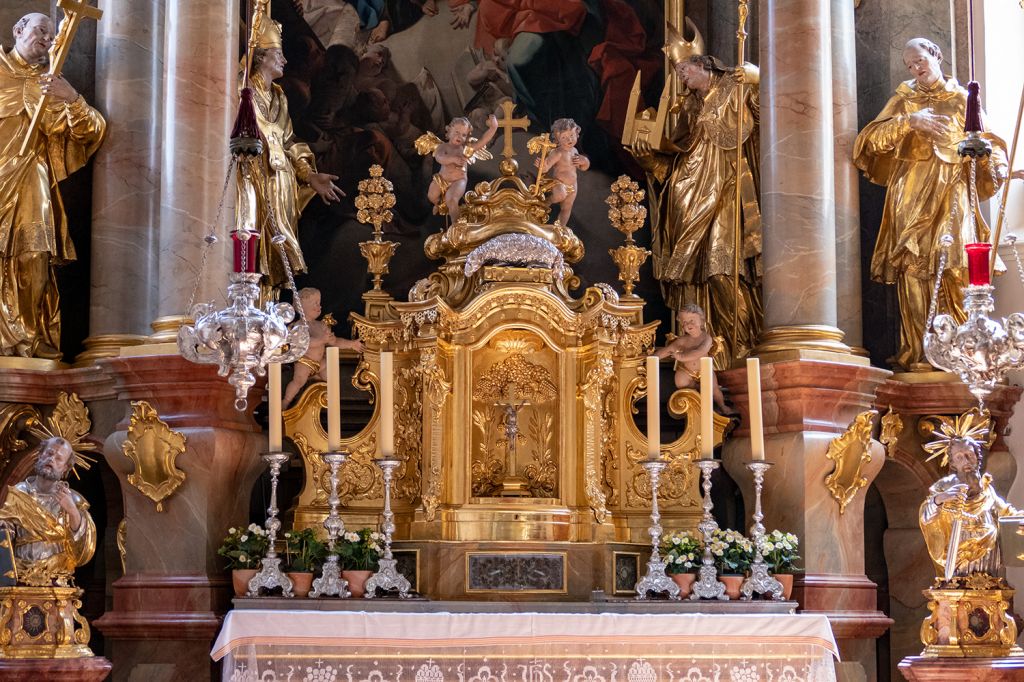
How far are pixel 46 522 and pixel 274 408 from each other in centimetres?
151

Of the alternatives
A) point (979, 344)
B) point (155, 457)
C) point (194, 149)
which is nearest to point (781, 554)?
point (979, 344)

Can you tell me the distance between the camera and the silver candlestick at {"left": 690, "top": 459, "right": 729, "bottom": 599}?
10445 mm

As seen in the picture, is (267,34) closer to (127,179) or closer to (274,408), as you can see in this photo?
(127,179)

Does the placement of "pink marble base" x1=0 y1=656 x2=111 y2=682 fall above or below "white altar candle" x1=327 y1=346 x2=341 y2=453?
below

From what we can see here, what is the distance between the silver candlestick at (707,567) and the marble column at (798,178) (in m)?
1.42

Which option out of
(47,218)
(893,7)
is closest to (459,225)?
(47,218)

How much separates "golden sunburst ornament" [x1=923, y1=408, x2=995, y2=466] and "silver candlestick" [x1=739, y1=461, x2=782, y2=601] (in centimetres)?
104

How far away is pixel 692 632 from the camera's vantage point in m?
9.91

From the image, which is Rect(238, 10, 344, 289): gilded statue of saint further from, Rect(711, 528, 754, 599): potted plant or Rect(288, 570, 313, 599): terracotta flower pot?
Rect(711, 528, 754, 599): potted plant

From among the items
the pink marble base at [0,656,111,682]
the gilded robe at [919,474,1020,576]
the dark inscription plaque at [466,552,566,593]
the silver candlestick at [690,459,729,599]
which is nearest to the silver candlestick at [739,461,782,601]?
the silver candlestick at [690,459,729,599]

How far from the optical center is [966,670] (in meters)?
9.83

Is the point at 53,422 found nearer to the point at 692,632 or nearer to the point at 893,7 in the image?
the point at 692,632

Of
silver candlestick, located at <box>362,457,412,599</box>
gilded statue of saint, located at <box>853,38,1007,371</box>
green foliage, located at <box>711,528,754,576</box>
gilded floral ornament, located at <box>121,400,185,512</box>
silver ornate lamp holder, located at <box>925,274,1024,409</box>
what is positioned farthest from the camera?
gilded statue of saint, located at <box>853,38,1007,371</box>

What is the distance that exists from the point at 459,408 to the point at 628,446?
118 cm
